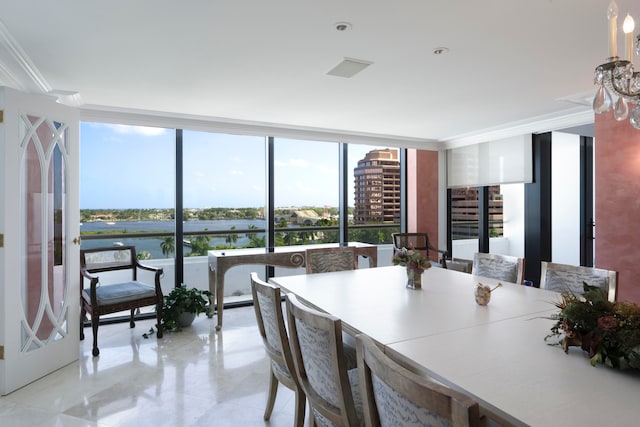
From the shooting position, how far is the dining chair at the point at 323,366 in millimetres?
1369

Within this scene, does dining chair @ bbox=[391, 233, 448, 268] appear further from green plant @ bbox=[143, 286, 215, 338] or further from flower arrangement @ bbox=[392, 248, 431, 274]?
flower arrangement @ bbox=[392, 248, 431, 274]

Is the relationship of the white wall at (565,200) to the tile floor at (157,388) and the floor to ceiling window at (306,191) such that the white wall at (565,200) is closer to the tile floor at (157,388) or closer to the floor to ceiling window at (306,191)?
the floor to ceiling window at (306,191)

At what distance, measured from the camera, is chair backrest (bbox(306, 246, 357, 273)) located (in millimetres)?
3277

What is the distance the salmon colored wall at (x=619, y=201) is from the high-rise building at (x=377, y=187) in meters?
2.81

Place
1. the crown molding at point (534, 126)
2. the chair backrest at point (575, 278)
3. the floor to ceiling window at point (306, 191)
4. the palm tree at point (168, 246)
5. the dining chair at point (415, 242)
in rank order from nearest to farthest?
the chair backrest at point (575, 278) → the crown molding at point (534, 126) → the palm tree at point (168, 246) → the floor to ceiling window at point (306, 191) → the dining chair at point (415, 242)

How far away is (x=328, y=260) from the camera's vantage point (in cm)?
336

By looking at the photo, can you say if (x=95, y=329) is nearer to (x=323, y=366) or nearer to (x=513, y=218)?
(x=323, y=366)

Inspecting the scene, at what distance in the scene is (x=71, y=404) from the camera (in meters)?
2.48

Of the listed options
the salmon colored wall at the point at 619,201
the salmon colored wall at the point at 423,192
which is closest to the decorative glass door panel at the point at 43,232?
the salmon colored wall at the point at 423,192

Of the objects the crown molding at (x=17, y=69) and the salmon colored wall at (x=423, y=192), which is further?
the salmon colored wall at (x=423, y=192)

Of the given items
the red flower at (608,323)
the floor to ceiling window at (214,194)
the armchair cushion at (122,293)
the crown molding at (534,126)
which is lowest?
the armchair cushion at (122,293)

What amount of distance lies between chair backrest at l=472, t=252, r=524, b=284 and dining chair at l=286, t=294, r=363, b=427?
68.3 inches

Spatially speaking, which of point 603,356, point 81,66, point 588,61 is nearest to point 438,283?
point 603,356

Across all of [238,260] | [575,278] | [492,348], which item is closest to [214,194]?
[238,260]
